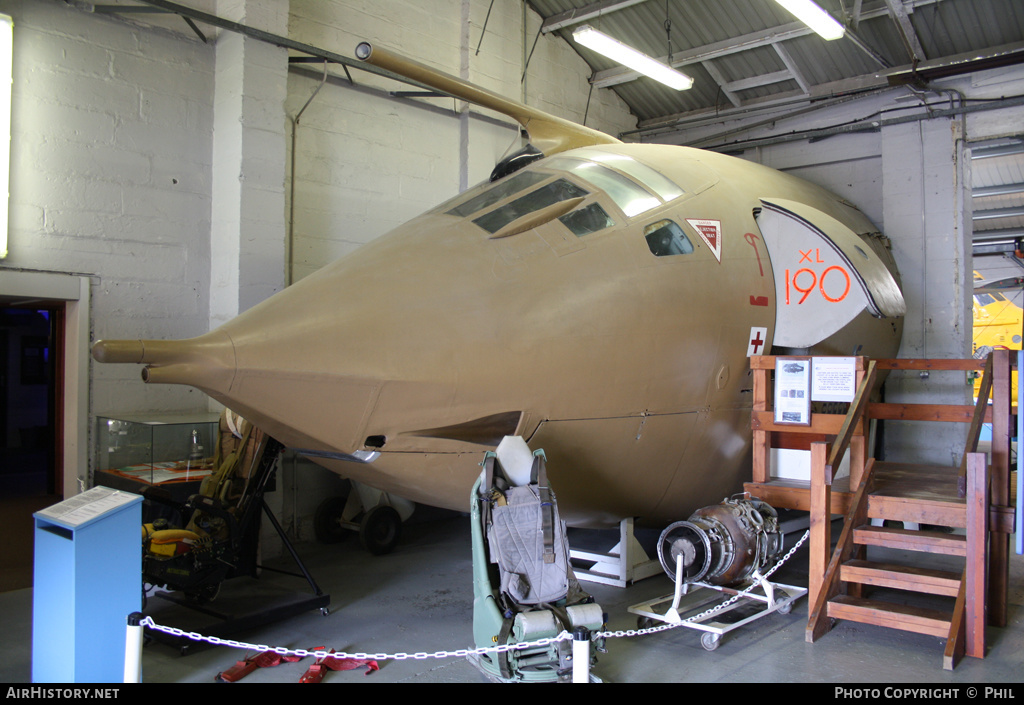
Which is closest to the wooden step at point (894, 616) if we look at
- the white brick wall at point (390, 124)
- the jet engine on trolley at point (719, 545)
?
the jet engine on trolley at point (719, 545)

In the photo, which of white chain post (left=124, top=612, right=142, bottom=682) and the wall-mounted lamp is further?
the wall-mounted lamp

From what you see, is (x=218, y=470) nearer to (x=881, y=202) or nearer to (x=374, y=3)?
(x=374, y=3)

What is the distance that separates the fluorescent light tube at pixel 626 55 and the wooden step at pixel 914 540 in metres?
5.59

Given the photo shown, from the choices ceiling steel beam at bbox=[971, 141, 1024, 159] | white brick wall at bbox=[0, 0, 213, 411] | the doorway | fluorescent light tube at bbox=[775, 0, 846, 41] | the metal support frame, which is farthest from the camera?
ceiling steel beam at bbox=[971, 141, 1024, 159]

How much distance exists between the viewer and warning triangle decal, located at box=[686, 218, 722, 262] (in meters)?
5.05

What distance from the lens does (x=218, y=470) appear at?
5.96 metres

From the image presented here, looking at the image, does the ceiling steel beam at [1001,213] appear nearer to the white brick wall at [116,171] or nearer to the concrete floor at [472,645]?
the concrete floor at [472,645]

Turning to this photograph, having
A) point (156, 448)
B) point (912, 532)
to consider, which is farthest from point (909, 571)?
point (156, 448)

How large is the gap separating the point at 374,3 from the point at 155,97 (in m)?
2.79

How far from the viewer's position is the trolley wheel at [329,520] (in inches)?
297

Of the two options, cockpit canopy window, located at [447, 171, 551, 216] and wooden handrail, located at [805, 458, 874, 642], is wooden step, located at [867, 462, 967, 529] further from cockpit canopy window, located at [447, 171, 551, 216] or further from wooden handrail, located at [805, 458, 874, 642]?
cockpit canopy window, located at [447, 171, 551, 216]

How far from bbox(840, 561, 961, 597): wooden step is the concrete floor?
0.38 metres

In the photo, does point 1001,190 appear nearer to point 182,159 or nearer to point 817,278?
point 817,278

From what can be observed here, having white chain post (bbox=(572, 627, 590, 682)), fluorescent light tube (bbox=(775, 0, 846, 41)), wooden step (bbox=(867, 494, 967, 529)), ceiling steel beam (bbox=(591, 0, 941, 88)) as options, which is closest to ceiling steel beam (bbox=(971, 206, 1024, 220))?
ceiling steel beam (bbox=(591, 0, 941, 88))
